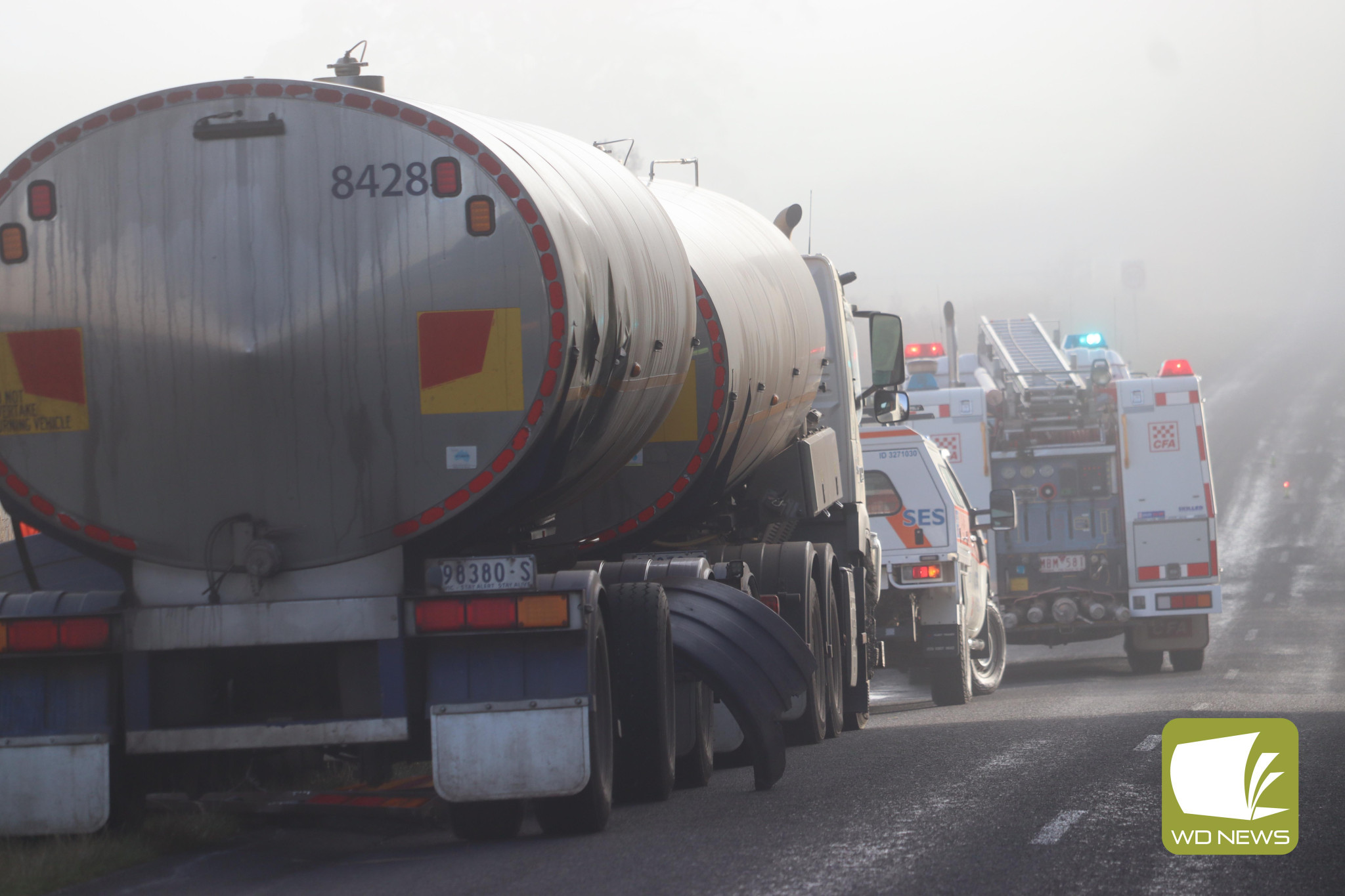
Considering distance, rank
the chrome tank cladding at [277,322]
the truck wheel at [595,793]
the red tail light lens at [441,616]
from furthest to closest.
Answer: the truck wheel at [595,793]
the red tail light lens at [441,616]
the chrome tank cladding at [277,322]

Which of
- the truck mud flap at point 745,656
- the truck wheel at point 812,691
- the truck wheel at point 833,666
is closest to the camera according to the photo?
the truck mud flap at point 745,656

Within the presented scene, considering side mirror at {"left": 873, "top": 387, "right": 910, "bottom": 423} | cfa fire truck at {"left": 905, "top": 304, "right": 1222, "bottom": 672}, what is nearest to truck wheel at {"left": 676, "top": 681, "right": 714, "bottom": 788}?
side mirror at {"left": 873, "top": 387, "right": 910, "bottom": 423}

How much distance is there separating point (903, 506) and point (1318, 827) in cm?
824

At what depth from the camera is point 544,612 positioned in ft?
20.0

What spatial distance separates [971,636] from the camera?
15.7 m

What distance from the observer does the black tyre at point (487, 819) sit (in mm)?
6492

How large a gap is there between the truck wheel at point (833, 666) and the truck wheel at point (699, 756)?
219cm

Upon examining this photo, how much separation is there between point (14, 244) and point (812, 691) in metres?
5.17

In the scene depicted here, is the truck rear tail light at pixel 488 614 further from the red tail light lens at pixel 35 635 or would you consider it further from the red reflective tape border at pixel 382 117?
the red tail light lens at pixel 35 635

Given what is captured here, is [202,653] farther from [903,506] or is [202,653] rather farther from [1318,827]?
[903,506]

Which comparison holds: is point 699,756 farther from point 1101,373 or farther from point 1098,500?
point 1101,373

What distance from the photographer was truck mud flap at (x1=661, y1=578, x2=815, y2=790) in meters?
7.25

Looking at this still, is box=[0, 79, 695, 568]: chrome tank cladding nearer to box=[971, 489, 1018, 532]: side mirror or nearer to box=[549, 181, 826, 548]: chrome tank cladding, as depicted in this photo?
box=[549, 181, 826, 548]: chrome tank cladding

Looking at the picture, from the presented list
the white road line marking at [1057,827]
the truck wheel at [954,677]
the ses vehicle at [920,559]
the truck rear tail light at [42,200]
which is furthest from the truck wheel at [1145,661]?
the truck rear tail light at [42,200]
